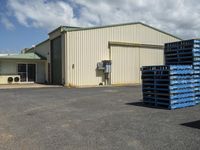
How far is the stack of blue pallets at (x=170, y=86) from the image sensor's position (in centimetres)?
958

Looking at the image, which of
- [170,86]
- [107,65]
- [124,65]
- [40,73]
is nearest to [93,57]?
[107,65]

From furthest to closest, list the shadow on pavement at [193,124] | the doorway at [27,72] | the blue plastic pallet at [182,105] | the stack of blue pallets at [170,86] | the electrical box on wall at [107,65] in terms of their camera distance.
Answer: the doorway at [27,72], the electrical box on wall at [107,65], the stack of blue pallets at [170,86], the blue plastic pallet at [182,105], the shadow on pavement at [193,124]

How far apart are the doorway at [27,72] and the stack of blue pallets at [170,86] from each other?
62.0 ft

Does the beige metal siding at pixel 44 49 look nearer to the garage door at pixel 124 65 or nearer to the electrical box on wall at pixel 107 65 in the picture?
the electrical box on wall at pixel 107 65

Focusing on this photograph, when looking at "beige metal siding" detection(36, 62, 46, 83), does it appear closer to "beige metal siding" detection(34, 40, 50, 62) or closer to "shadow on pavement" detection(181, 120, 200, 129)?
"beige metal siding" detection(34, 40, 50, 62)

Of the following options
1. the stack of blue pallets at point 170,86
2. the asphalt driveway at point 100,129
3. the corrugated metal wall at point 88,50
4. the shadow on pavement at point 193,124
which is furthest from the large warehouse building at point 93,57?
the shadow on pavement at point 193,124

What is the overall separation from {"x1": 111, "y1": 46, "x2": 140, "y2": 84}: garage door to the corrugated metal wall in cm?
52

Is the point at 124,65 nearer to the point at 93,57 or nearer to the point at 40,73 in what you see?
the point at 93,57

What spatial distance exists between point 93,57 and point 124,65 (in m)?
3.45

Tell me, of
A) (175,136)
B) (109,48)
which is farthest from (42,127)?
(109,48)

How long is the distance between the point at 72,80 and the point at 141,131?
16357mm

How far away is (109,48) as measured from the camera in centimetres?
2392

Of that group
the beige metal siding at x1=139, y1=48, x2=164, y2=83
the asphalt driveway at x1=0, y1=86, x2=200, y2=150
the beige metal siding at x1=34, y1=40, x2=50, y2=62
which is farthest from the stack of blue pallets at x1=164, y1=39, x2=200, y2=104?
the beige metal siding at x1=34, y1=40, x2=50, y2=62

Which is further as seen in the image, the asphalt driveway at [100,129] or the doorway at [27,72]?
the doorway at [27,72]
